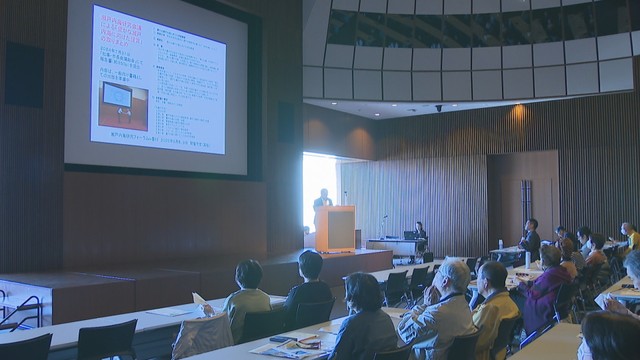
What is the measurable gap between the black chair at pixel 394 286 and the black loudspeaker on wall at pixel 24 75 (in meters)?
5.01

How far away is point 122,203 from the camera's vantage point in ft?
25.6

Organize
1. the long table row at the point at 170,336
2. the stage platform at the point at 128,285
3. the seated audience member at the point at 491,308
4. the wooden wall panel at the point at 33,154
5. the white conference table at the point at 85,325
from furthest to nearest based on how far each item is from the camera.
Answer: the wooden wall panel at the point at 33,154, the stage platform at the point at 128,285, the seated audience member at the point at 491,308, the white conference table at the point at 85,325, the long table row at the point at 170,336

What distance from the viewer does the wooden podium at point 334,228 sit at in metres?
9.95

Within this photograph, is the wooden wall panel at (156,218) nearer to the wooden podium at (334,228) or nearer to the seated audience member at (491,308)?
the wooden podium at (334,228)

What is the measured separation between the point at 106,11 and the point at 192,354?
5995mm

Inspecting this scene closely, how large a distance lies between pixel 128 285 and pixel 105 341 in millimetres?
2777

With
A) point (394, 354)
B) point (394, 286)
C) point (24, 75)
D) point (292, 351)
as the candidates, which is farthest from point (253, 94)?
point (394, 354)

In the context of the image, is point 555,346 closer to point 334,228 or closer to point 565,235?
point 334,228

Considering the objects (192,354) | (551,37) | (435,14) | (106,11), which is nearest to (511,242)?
(551,37)

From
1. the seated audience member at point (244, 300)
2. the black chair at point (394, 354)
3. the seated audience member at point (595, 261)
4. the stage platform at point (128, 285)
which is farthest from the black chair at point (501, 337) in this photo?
the stage platform at point (128, 285)

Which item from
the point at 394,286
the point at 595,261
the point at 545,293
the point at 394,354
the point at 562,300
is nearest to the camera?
the point at 394,354

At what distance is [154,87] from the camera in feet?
26.8

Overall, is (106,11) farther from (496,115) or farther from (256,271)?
(496,115)

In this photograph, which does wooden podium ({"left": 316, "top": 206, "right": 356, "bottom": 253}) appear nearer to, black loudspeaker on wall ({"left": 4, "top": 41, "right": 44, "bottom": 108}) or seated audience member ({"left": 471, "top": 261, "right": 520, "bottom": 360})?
black loudspeaker on wall ({"left": 4, "top": 41, "right": 44, "bottom": 108})
